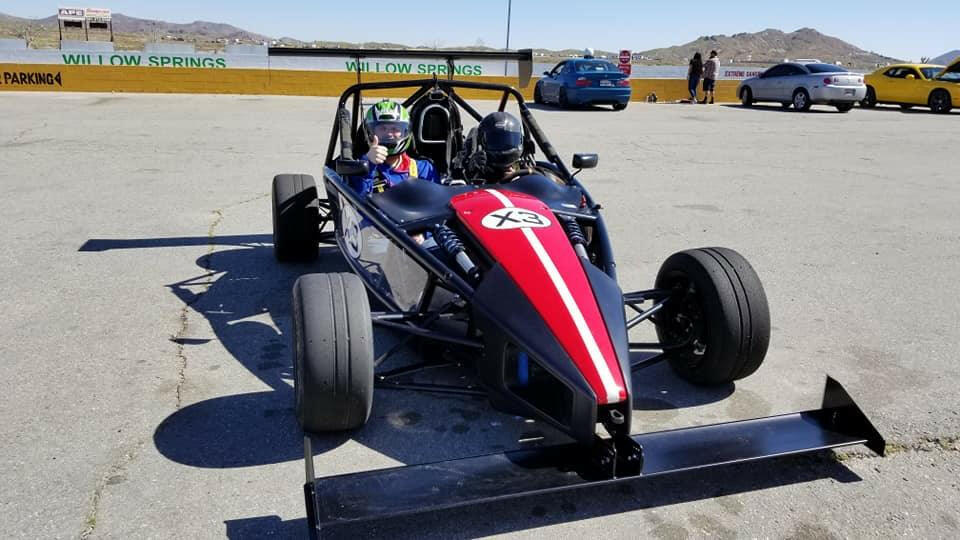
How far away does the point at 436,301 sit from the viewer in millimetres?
4047

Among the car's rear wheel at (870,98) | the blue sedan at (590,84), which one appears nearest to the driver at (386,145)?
the blue sedan at (590,84)

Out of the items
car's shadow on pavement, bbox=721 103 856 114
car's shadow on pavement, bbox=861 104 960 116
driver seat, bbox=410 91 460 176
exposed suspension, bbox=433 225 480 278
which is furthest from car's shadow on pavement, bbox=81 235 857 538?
car's shadow on pavement, bbox=861 104 960 116

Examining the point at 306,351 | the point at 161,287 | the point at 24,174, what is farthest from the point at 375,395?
the point at 24,174

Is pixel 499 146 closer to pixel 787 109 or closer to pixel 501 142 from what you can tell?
pixel 501 142

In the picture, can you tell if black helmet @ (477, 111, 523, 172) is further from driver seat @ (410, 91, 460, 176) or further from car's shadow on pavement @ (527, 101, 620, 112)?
car's shadow on pavement @ (527, 101, 620, 112)

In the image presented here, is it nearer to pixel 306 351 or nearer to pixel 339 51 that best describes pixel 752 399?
pixel 306 351

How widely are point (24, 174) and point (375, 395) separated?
742 cm

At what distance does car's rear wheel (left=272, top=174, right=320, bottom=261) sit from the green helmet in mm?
901

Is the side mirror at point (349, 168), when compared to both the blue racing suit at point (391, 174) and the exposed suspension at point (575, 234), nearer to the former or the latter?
the blue racing suit at point (391, 174)

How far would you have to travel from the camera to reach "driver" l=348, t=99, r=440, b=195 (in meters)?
5.20

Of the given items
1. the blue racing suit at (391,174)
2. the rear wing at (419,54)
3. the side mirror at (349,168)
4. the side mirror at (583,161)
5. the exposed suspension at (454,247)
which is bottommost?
the exposed suspension at (454,247)

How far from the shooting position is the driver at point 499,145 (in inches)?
178

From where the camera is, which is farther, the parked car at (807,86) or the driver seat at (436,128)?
the parked car at (807,86)

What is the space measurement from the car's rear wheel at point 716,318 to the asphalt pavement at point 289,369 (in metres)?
0.19
